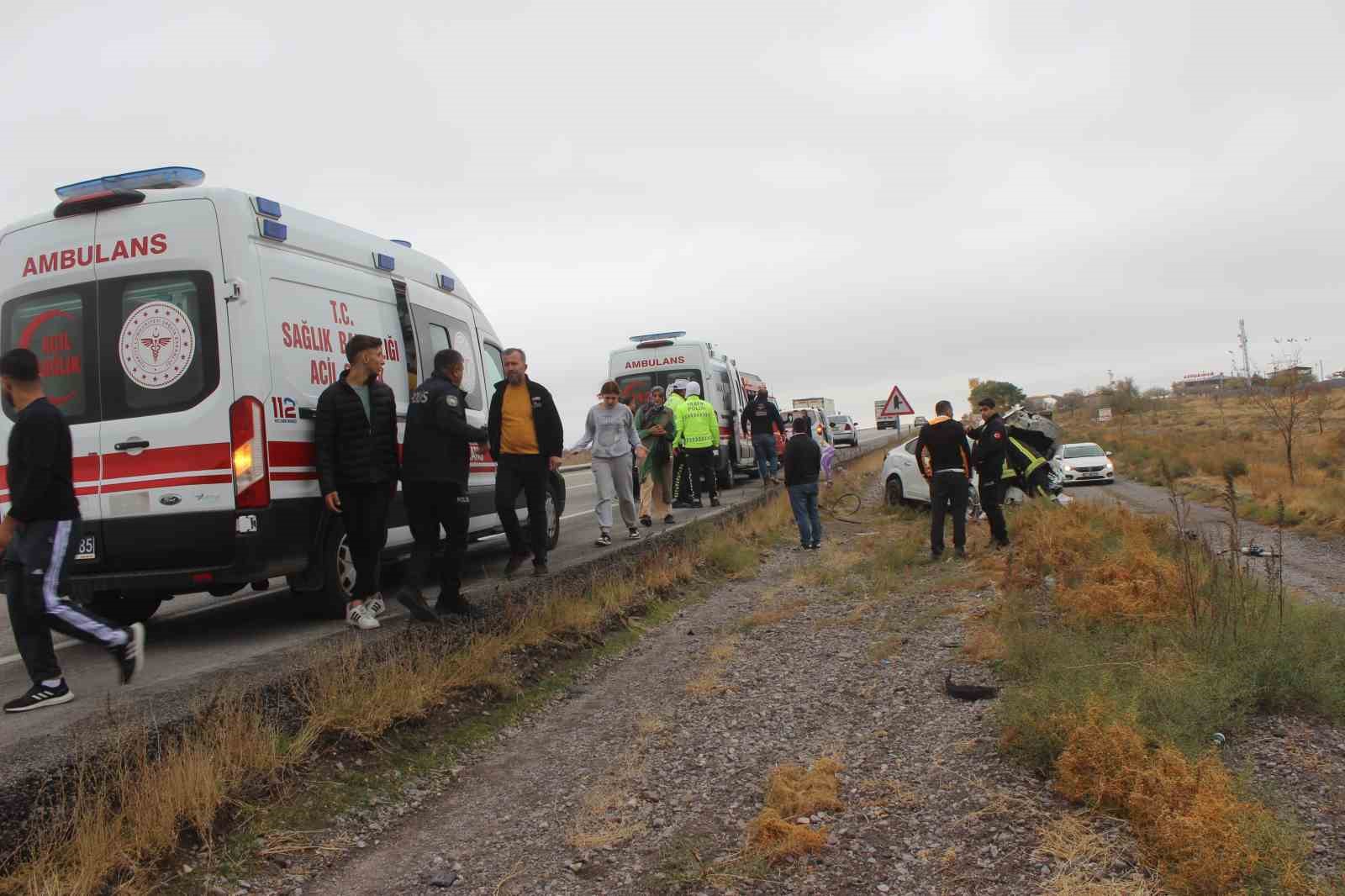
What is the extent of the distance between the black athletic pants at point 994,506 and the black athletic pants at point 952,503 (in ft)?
1.11

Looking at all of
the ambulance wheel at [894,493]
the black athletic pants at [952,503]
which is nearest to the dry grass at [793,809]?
the black athletic pants at [952,503]

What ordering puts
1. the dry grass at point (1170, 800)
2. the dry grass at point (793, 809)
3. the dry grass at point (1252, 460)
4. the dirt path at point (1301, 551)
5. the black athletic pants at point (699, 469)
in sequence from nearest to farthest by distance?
1. the dry grass at point (1170, 800)
2. the dry grass at point (793, 809)
3. the dirt path at point (1301, 551)
4. the black athletic pants at point (699, 469)
5. the dry grass at point (1252, 460)

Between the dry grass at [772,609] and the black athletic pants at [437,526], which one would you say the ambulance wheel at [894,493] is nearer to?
the dry grass at [772,609]

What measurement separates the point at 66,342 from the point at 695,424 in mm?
9291

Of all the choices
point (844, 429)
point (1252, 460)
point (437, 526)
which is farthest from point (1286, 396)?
point (437, 526)

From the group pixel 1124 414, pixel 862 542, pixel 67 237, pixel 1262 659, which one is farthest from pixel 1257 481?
pixel 1124 414

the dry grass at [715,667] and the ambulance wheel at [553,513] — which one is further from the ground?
the ambulance wheel at [553,513]

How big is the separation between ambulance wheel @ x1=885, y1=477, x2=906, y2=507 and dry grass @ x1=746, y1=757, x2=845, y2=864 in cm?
1369

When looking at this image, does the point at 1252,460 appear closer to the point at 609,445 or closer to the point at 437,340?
the point at 609,445

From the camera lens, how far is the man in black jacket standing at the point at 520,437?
804 centimetres

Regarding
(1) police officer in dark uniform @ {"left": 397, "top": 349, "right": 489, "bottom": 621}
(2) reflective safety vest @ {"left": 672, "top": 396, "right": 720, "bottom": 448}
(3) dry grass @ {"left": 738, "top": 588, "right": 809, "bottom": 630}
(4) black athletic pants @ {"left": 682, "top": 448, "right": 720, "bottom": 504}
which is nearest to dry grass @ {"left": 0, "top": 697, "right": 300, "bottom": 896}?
(1) police officer in dark uniform @ {"left": 397, "top": 349, "right": 489, "bottom": 621}

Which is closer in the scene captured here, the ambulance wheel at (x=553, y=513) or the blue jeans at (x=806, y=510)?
the ambulance wheel at (x=553, y=513)

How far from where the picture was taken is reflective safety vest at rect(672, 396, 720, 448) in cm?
1447

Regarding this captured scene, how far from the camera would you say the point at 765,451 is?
62.3 ft
